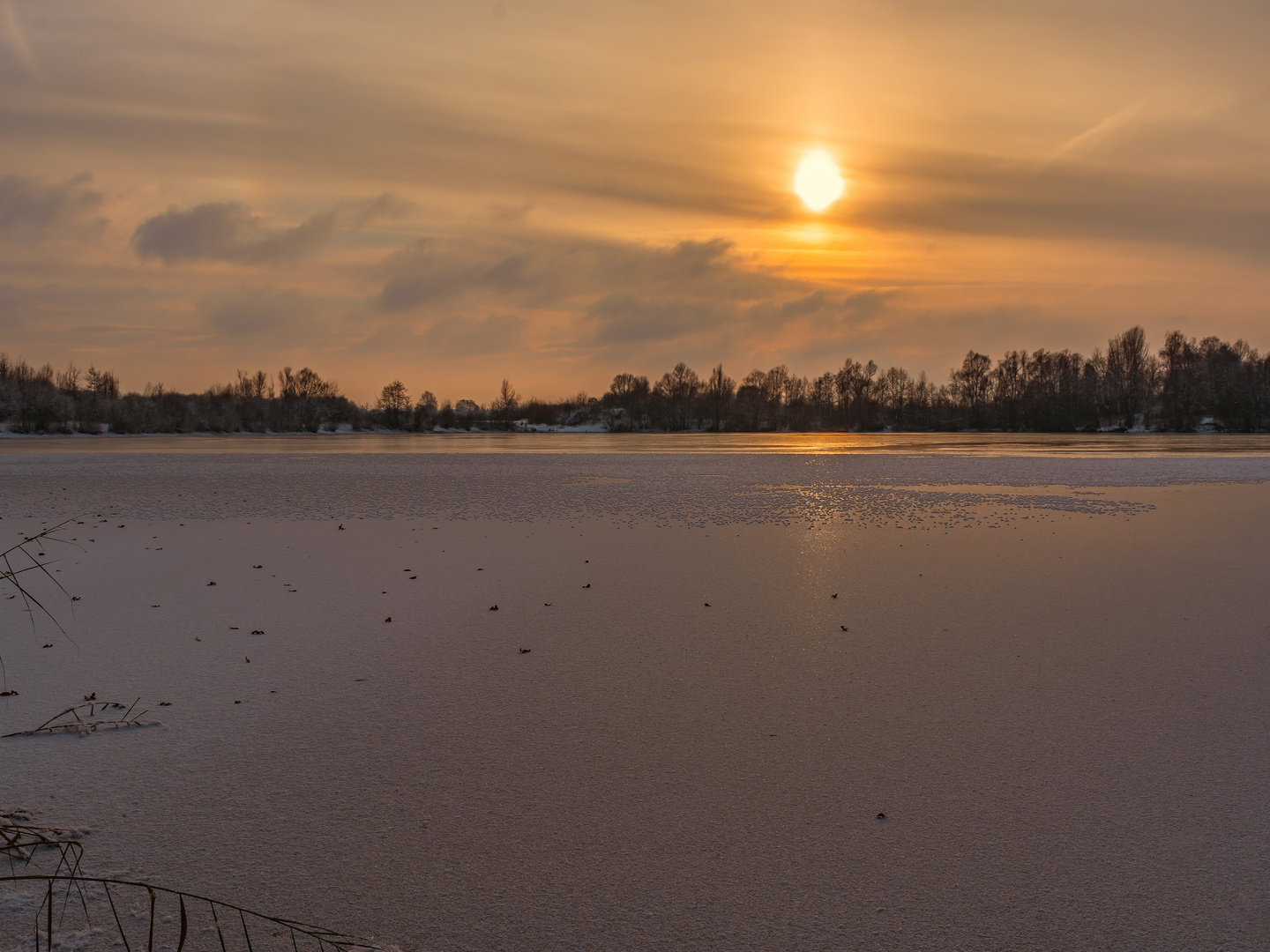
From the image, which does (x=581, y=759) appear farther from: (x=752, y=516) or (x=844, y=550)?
(x=752, y=516)

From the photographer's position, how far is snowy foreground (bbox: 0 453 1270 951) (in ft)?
9.94

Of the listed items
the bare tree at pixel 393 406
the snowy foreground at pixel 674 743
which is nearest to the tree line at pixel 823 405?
the bare tree at pixel 393 406

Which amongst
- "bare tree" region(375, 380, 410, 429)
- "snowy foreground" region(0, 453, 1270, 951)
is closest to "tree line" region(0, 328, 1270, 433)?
"bare tree" region(375, 380, 410, 429)

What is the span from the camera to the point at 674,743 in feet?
14.5

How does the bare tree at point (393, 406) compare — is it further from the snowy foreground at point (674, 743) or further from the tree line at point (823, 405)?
the snowy foreground at point (674, 743)

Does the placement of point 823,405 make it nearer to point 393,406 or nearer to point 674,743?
point 393,406

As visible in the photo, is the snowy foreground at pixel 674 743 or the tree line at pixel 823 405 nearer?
the snowy foreground at pixel 674 743

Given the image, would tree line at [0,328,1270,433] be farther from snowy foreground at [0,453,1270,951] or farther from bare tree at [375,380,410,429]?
snowy foreground at [0,453,1270,951]

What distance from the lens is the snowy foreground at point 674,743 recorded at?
3.03 meters

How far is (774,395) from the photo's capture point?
156 meters

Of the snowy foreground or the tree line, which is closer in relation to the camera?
the snowy foreground

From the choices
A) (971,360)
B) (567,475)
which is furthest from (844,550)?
(971,360)

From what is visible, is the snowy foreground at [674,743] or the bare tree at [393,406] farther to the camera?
the bare tree at [393,406]

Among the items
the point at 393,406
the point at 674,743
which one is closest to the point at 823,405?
the point at 393,406
